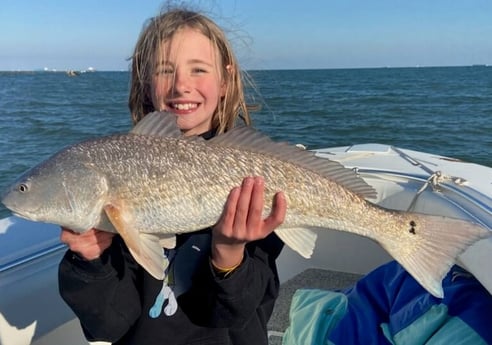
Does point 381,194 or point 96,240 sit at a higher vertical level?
point 96,240

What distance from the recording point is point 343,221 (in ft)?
6.37

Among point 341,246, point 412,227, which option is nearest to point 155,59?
point 412,227

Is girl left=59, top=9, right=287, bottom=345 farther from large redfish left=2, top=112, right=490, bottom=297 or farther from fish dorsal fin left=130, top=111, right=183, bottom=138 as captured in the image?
fish dorsal fin left=130, top=111, right=183, bottom=138

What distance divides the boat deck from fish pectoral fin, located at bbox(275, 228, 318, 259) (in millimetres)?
2388

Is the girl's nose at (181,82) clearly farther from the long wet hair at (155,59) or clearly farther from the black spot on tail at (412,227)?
the black spot on tail at (412,227)

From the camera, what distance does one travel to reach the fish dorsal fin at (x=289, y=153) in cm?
185

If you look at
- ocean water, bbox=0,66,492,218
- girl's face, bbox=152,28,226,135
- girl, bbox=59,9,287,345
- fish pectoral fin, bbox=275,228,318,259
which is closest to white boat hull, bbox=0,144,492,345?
girl, bbox=59,9,287,345

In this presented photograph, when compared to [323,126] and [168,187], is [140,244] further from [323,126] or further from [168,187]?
[323,126]

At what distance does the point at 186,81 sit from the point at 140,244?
0.80 meters

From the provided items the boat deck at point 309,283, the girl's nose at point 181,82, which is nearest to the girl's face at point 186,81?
the girl's nose at point 181,82

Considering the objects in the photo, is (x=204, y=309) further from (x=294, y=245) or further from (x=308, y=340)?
(x=308, y=340)

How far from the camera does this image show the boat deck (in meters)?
4.34

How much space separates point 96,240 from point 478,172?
10.3 feet

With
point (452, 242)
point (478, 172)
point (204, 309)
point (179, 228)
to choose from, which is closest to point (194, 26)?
point (179, 228)
